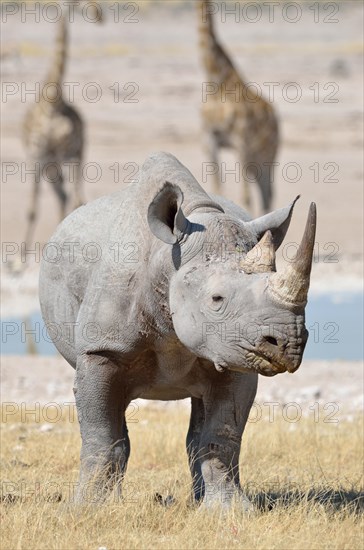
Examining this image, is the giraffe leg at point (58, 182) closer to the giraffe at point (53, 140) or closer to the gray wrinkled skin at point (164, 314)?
the giraffe at point (53, 140)

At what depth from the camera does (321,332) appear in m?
15.5

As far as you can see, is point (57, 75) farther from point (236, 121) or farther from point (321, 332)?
point (321, 332)

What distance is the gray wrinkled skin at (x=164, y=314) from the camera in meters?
6.42

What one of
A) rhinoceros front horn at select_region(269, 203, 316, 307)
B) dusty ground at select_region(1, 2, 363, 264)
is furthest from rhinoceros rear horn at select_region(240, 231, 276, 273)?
dusty ground at select_region(1, 2, 363, 264)

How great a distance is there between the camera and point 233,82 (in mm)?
18859

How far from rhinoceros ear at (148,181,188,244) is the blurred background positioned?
17.1 feet

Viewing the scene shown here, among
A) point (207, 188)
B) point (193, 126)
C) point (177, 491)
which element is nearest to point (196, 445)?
→ point (177, 491)

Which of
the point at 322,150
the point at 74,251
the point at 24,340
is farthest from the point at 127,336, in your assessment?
the point at 322,150

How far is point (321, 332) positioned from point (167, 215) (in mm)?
8873

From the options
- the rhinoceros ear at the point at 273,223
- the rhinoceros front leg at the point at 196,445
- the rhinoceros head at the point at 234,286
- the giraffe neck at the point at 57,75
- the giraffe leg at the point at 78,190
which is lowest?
the rhinoceros front leg at the point at 196,445

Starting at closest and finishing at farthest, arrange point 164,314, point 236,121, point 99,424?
point 164,314 → point 99,424 → point 236,121

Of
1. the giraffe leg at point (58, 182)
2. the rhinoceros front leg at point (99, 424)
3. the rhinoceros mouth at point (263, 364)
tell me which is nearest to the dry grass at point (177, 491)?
the rhinoceros front leg at point (99, 424)

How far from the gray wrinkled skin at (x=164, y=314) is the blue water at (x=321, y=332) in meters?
6.81

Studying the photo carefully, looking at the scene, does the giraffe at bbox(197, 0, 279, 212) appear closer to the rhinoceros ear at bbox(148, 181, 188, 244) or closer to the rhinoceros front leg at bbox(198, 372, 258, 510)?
the rhinoceros front leg at bbox(198, 372, 258, 510)
